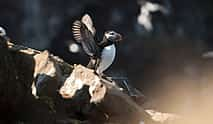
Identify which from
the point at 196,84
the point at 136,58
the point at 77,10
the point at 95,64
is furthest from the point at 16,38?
the point at 95,64

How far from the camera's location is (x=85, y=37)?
9.71m

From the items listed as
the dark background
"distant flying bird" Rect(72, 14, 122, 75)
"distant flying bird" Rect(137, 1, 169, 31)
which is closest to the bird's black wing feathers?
"distant flying bird" Rect(72, 14, 122, 75)

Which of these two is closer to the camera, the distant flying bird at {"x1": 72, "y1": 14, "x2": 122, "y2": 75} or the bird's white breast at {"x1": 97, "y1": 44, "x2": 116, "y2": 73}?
the distant flying bird at {"x1": 72, "y1": 14, "x2": 122, "y2": 75}

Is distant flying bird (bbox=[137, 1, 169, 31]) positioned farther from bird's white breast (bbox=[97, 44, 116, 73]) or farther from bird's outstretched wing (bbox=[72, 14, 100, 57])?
bird's white breast (bbox=[97, 44, 116, 73])

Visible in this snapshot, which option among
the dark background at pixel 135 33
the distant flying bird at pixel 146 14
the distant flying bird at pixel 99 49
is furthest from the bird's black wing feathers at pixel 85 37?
the distant flying bird at pixel 146 14

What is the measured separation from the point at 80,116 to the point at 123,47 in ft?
62.6

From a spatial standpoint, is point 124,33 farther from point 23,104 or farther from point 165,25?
point 23,104

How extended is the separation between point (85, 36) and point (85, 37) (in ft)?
0.09

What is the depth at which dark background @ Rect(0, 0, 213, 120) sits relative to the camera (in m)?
27.1

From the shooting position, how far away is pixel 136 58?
91.9 ft

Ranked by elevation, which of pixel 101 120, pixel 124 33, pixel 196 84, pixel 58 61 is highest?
pixel 58 61

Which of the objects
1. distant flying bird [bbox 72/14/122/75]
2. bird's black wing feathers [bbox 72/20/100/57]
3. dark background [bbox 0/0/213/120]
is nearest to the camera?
bird's black wing feathers [bbox 72/20/100/57]

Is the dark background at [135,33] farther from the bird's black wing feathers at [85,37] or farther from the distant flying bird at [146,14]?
the bird's black wing feathers at [85,37]

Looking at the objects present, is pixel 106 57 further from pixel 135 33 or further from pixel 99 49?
pixel 135 33
